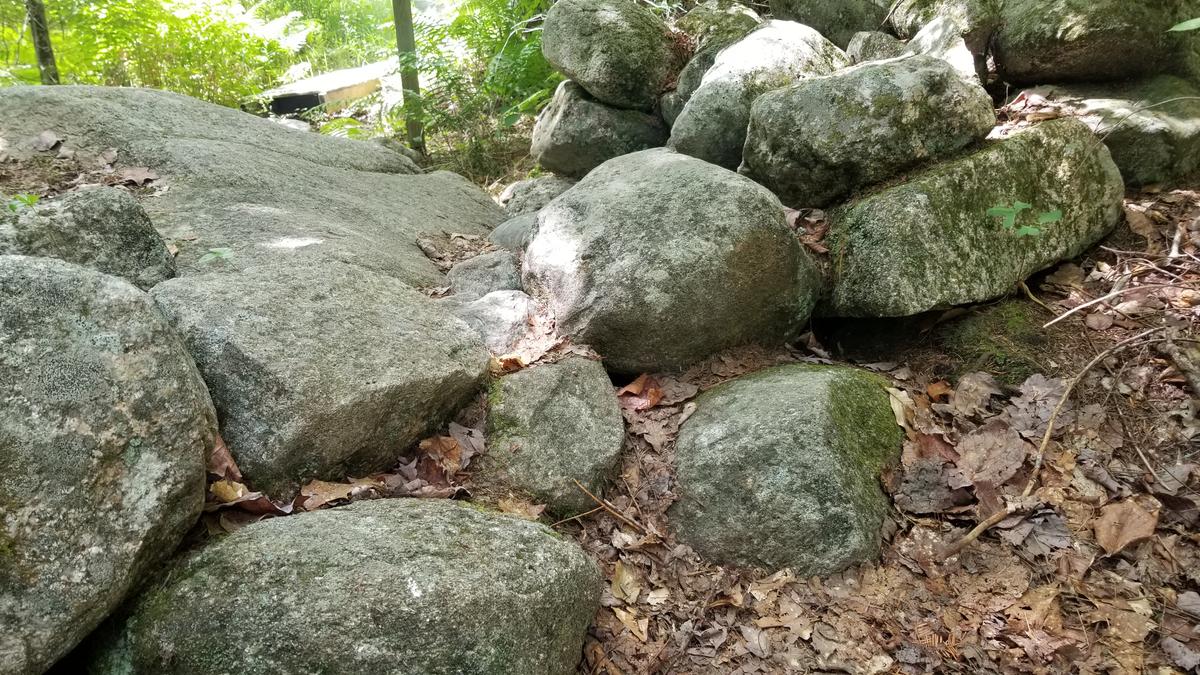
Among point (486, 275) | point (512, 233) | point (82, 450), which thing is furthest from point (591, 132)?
point (82, 450)

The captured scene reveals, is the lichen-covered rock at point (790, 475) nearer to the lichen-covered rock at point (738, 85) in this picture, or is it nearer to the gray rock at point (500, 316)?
the gray rock at point (500, 316)


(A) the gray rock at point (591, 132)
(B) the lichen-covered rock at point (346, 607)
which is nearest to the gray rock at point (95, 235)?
(B) the lichen-covered rock at point (346, 607)

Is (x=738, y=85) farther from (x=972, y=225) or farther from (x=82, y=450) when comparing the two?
(x=82, y=450)

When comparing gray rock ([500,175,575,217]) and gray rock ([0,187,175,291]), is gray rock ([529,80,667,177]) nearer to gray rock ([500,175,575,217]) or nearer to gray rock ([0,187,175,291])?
gray rock ([500,175,575,217])

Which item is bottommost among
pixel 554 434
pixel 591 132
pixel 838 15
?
pixel 554 434

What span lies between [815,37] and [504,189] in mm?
4246

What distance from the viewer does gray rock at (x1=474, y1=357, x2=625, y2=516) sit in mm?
A: 3232

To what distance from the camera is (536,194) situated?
6766 mm

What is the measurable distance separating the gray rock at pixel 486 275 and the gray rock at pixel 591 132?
2.34 m

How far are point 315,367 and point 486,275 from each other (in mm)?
1886

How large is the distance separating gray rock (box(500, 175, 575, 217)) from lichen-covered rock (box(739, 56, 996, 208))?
2804 mm

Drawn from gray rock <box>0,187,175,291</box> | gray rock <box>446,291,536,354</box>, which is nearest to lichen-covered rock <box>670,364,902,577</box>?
gray rock <box>446,291,536,354</box>

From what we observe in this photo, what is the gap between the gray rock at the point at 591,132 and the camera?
21.8 feet

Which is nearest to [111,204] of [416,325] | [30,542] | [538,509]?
[416,325]
